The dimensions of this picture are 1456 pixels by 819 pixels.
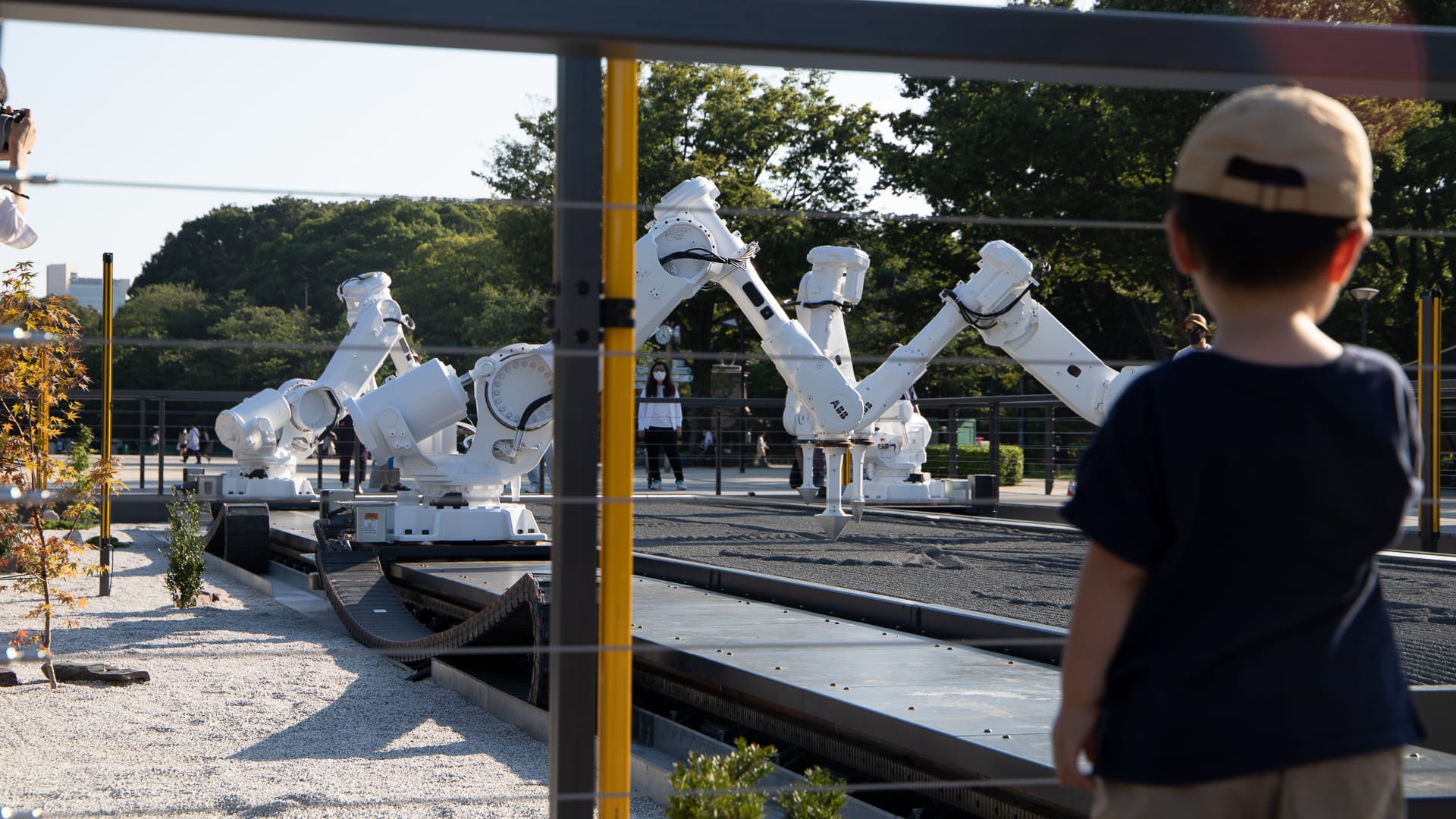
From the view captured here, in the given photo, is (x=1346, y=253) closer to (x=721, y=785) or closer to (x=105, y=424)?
(x=721, y=785)

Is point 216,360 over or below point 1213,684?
over

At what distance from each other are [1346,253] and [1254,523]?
0.25m

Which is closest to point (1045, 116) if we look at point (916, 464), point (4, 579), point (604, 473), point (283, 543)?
point (916, 464)

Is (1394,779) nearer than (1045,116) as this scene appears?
Yes

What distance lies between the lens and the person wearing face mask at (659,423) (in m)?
13.1

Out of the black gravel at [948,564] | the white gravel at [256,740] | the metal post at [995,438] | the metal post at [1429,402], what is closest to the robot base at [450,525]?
the black gravel at [948,564]

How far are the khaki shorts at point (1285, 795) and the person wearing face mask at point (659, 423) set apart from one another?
436 inches

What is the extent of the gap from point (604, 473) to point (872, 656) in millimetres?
2571

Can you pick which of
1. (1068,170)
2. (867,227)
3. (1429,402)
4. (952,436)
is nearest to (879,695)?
(1429,402)

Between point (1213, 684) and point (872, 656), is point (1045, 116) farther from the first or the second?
point (1213, 684)

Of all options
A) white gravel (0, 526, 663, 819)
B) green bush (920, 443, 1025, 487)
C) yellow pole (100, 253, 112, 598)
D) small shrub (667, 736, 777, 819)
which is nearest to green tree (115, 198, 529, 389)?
green bush (920, 443, 1025, 487)

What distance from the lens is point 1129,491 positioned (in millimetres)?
1027

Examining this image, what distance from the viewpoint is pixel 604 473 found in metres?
1.64

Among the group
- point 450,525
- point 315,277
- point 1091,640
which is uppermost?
point 315,277
